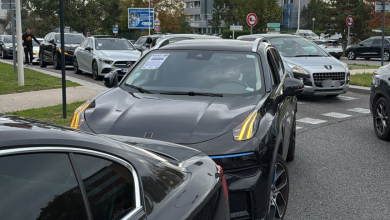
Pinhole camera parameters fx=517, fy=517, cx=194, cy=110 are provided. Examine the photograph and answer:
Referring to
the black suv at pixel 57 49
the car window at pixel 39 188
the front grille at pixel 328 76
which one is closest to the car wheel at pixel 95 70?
the black suv at pixel 57 49

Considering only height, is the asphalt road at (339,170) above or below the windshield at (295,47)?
below

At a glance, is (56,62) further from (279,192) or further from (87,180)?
(87,180)

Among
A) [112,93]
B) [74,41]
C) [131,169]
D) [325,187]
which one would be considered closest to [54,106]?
[112,93]

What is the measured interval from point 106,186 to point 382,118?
7016 millimetres

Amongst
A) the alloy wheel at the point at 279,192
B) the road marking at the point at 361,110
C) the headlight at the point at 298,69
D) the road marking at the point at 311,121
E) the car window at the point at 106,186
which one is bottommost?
the road marking at the point at 311,121

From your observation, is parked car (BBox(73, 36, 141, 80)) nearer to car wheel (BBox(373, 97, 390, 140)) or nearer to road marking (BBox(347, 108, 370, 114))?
road marking (BBox(347, 108, 370, 114))

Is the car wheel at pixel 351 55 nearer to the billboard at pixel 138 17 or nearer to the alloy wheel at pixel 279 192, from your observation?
the billboard at pixel 138 17

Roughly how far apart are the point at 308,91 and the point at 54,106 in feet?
19.9

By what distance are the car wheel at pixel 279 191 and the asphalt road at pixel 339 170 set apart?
10.6 inches

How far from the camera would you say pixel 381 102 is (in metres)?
8.27

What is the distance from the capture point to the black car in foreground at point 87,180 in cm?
179

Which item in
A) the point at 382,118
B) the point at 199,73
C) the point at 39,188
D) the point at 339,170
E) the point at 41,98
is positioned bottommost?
the point at 339,170

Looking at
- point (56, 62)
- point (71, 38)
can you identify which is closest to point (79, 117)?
point (56, 62)

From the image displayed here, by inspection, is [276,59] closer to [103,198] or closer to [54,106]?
[103,198]
